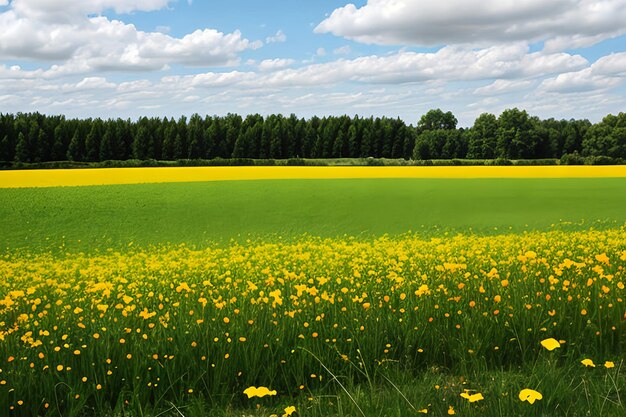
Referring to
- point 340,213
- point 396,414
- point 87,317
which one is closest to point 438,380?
point 396,414

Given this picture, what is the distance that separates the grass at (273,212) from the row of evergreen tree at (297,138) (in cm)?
5817

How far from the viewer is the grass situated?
19484 mm

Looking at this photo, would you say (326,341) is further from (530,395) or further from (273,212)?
(273,212)

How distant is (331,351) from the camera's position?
613 centimetres

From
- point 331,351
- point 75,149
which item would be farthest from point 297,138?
point 331,351

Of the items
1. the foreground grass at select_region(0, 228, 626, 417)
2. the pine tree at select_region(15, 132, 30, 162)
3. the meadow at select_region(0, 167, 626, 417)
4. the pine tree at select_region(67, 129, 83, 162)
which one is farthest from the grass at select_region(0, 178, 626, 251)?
the pine tree at select_region(67, 129, 83, 162)

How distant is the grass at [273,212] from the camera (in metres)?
19.5

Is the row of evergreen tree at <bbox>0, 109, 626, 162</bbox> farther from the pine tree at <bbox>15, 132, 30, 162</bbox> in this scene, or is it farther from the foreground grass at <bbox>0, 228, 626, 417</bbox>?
the foreground grass at <bbox>0, 228, 626, 417</bbox>

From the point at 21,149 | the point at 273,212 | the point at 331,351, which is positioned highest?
the point at 21,149

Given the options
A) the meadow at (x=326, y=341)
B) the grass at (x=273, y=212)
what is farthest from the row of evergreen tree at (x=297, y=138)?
the meadow at (x=326, y=341)

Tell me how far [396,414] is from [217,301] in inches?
139

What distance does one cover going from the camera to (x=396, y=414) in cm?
459

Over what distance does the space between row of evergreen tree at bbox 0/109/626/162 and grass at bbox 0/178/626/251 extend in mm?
58171

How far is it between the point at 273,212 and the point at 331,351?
19.0m
